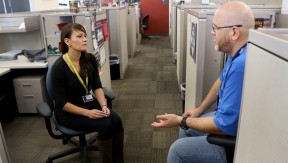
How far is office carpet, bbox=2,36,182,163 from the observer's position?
7.43 feet

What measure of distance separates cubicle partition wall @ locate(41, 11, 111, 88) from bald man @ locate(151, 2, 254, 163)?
128cm

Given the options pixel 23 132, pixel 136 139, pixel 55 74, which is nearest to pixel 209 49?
pixel 55 74

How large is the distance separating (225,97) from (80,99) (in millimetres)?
1124

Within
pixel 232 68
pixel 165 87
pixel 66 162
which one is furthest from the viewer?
pixel 165 87

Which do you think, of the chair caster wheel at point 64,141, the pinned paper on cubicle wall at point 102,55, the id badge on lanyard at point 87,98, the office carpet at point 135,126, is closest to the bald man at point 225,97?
the id badge on lanyard at point 87,98

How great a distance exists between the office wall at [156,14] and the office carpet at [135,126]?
431 centimetres

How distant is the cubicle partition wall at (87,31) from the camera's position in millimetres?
2377

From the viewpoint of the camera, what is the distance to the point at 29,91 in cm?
289

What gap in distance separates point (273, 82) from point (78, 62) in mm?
1589

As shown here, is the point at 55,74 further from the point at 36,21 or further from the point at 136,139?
the point at 36,21

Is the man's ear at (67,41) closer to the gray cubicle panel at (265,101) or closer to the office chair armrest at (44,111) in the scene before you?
the office chair armrest at (44,111)

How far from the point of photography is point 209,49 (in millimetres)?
1675

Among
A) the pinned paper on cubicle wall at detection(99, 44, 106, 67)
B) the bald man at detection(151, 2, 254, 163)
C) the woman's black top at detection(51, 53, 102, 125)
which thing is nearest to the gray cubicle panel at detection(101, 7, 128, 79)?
Result: the pinned paper on cubicle wall at detection(99, 44, 106, 67)

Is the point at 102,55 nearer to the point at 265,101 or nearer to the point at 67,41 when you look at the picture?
the point at 67,41
